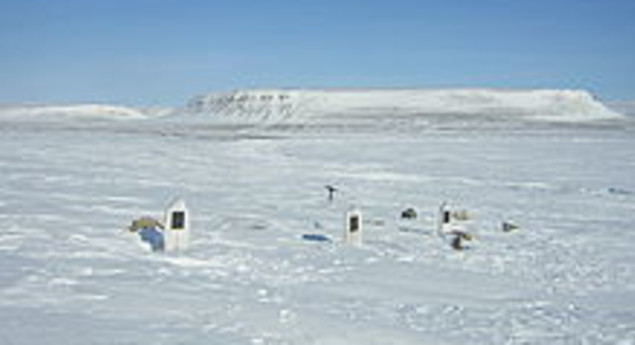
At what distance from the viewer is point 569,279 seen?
1234 cm

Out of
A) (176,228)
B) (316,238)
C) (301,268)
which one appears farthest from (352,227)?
(176,228)

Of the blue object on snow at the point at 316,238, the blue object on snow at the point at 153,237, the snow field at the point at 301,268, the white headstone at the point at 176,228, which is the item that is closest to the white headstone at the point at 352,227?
the snow field at the point at 301,268

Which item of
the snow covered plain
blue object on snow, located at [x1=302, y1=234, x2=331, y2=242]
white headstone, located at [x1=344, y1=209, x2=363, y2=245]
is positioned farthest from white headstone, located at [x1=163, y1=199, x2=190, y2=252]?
white headstone, located at [x1=344, y1=209, x2=363, y2=245]

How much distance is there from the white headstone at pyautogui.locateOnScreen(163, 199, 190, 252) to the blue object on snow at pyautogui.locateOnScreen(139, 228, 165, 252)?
263 millimetres

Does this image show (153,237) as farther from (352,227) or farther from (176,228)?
(352,227)

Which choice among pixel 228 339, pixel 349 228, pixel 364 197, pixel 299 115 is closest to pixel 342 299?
pixel 228 339

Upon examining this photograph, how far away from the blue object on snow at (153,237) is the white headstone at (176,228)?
26cm

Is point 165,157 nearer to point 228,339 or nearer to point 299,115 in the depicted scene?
point 228,339

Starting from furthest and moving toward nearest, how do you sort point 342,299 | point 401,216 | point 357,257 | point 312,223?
point 401,216
point 312,223
point 357,257
point 342,299

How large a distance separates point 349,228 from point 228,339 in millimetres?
7259

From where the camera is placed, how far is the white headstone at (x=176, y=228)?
13.0 m

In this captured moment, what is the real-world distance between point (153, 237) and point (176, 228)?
42.2 inches

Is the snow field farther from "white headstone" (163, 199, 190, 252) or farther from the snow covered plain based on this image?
"white headstone" (163, 199, 190, 252)

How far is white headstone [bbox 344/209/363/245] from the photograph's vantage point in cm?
1495
